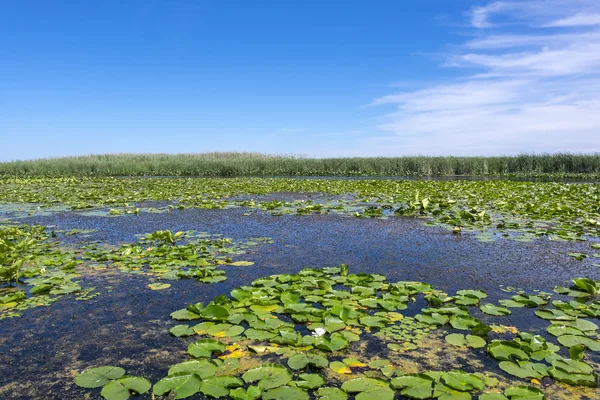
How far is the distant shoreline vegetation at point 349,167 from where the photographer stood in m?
33.1

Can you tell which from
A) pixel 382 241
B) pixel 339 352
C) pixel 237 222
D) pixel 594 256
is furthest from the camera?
pixel 237 222

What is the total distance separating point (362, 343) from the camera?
3068mm

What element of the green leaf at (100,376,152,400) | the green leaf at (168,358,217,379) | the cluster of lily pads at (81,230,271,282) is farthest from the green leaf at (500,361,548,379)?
the cluster of lily pads at (81,230,271,282)

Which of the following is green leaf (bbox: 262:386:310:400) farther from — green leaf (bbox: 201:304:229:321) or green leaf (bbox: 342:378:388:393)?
green leaf (bbox: 201:304:229:321)

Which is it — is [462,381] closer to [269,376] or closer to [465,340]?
[465,340]

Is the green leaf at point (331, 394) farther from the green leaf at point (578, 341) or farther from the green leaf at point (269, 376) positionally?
the green leaf at point (578, 341)

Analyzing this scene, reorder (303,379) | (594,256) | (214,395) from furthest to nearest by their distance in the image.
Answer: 1. (594,256)
2. (303,379)
3. (214,395)

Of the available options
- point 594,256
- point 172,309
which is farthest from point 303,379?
point 594,256

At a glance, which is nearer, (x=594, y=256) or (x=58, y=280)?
(x=58, y=280)

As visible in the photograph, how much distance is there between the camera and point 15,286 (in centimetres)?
454

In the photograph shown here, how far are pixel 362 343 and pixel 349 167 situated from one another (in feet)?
116

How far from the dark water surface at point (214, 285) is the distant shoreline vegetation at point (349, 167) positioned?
1082 inches

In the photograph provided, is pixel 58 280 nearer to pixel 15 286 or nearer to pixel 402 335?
pixel 15 286

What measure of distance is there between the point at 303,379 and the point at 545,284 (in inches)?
130
